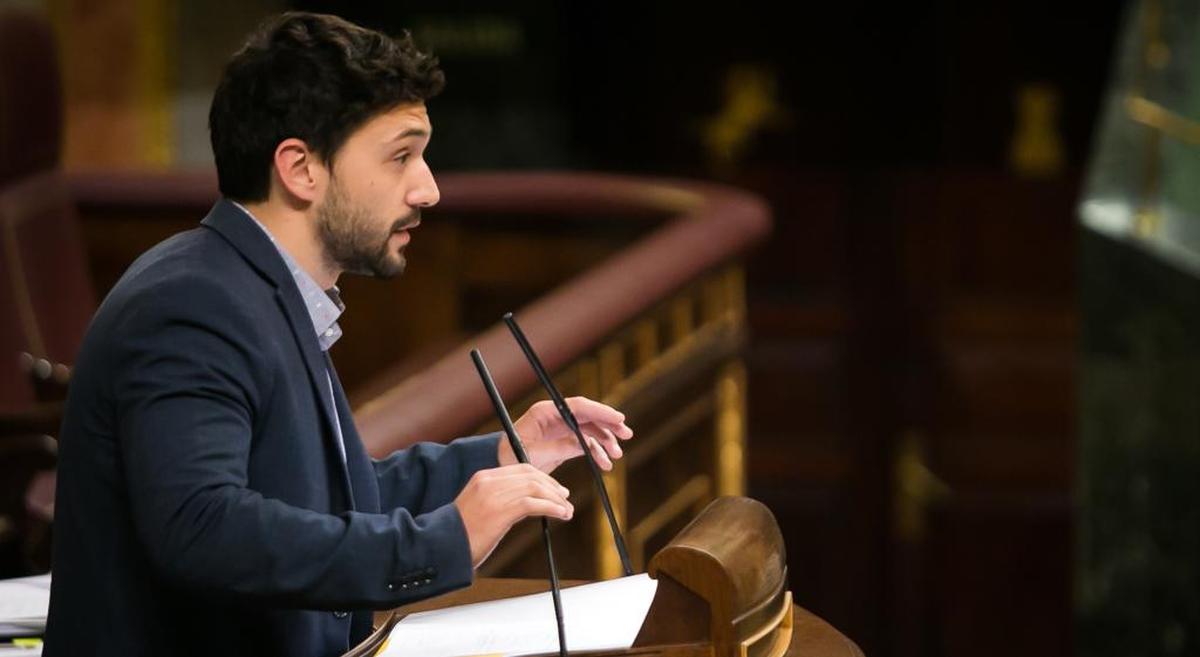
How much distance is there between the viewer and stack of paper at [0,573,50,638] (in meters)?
1.72

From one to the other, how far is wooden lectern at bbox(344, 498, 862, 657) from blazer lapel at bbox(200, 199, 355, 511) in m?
0.18

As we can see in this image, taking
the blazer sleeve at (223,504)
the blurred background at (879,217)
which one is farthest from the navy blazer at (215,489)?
the blurred background at (879,217)

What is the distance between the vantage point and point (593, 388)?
3.32 metres

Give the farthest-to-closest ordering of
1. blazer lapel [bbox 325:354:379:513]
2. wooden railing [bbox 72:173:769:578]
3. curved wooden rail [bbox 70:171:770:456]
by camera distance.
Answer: wooden railing [bbox 72:173:769:578]
curved wooden rail [bbox 70:171:770:456]
blazer lapel [bbox 325:354:379:513]

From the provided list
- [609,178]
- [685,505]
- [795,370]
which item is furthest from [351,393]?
[795,370]

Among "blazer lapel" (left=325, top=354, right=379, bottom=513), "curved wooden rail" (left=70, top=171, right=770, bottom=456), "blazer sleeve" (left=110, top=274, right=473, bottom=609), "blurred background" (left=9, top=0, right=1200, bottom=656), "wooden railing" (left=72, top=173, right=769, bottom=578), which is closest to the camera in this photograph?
"blazer sleeve" (left=110, top=274, right=473, bottom=609)

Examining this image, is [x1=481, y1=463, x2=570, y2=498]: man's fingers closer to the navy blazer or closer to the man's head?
the navy blazer

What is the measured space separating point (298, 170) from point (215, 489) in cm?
28

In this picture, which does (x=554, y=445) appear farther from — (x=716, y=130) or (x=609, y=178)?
(x=716, y=130)

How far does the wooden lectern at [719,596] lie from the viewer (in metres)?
1.47

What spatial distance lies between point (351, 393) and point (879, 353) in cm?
309

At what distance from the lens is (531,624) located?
5.16ft

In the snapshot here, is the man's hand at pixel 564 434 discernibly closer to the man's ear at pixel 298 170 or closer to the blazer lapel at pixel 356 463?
the blazer lapel at pixel 356 463

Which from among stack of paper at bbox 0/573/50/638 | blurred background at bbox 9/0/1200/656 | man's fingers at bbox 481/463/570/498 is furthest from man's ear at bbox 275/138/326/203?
blurred background at bbox 9/0/1200/656
